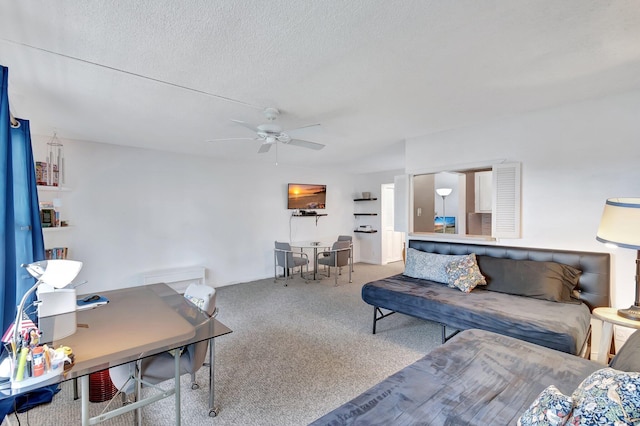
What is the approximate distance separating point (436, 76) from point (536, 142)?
164cm

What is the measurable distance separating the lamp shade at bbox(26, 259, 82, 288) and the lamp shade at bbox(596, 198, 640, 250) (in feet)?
11.0

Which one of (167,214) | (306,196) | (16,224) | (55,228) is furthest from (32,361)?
(306,196)

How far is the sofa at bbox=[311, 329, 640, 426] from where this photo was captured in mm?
947

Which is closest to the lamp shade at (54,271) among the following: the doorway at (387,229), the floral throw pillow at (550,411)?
the floral throw pillow at (550,411)

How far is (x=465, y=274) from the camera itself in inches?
121

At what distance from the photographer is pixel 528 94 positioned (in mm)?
2604

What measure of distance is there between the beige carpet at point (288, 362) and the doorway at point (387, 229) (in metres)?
2.99

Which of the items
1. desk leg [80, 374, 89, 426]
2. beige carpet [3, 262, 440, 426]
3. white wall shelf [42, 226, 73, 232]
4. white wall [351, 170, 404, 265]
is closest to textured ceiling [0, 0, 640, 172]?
white wall shelf [42, 226, 73, 232]

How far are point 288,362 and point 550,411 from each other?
215 centimetres

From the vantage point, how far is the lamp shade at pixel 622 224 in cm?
193

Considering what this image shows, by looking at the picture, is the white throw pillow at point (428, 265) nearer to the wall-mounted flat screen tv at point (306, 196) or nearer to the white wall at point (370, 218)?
the wall-mounted flat screen tv at point (306, 196)

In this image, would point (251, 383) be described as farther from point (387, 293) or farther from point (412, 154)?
point (412, 154)

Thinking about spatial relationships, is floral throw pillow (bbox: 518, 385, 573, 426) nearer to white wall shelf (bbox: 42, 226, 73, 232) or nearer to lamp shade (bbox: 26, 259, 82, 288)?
lamp shade (bbox: 26, 259, 82, 288)

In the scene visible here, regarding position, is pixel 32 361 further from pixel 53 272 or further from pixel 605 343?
pixel 605 343
